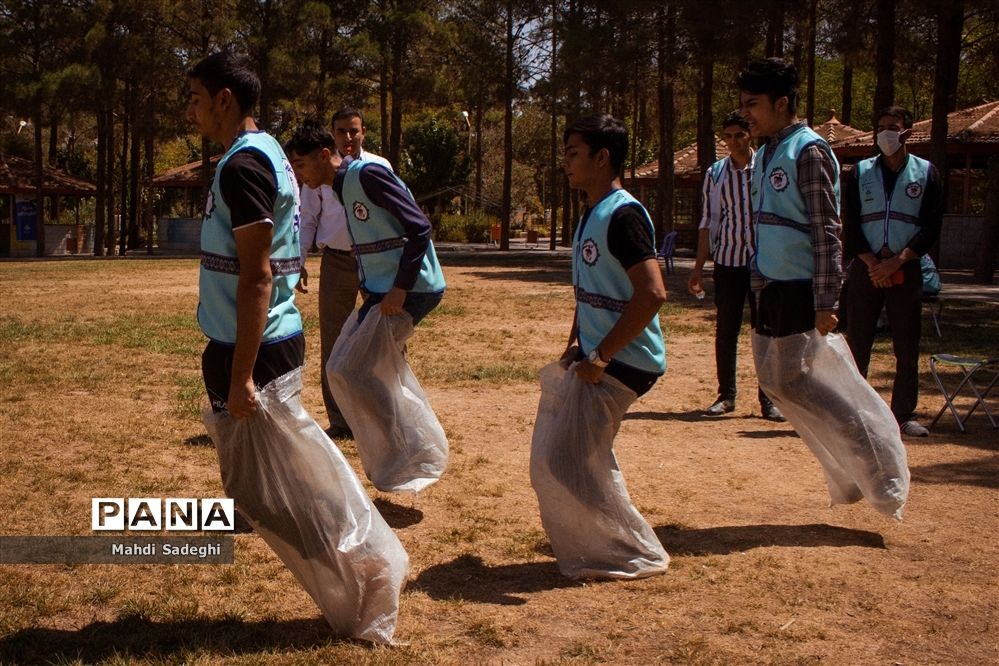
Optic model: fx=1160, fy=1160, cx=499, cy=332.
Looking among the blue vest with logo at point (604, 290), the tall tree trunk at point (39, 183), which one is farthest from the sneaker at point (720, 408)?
the tall tree trunk at point (39, 183)

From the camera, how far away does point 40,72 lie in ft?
114

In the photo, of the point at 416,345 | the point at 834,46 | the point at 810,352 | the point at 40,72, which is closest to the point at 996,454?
the point at 810,352

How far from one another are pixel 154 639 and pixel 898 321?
16.1 feet

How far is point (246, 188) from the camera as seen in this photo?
3426 millimetres

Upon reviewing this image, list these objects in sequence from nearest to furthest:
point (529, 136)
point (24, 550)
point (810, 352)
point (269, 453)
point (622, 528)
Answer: point (269, 453) < point (622, 528) < point (24, 550) < point (810, 352) < point (529, 136)

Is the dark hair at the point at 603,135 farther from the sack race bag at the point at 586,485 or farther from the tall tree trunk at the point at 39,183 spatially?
the tall tree trunk at the point at 39,183

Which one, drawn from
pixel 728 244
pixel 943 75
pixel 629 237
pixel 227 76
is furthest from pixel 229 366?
pixel 943 75

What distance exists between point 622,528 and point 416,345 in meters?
7.58

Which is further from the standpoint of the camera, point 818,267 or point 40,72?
point 40,72

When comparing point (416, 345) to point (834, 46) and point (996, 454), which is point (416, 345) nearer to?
point (996, 454)

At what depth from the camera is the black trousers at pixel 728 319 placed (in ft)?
26.1

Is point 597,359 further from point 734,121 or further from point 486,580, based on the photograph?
point 734,121

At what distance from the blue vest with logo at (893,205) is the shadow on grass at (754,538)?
7.96 feet

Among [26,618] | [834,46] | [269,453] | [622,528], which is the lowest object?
[26,618]
